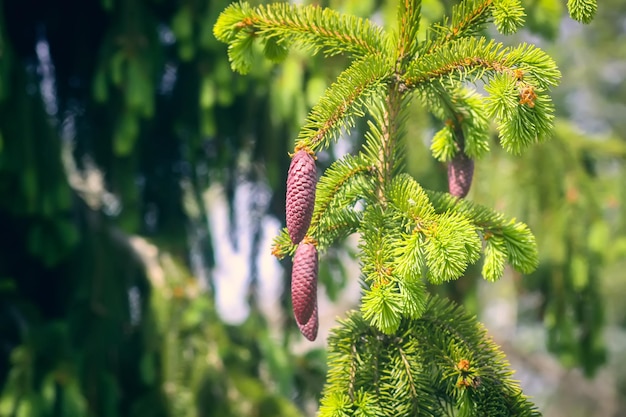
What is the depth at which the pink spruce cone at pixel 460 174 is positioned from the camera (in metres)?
1.41

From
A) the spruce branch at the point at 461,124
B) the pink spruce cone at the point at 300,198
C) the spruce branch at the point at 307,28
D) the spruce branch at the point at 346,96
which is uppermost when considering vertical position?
the spruce branch at the point at 307,28

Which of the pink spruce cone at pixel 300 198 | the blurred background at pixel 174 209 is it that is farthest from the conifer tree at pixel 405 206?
the blurred background at pixel 174 209

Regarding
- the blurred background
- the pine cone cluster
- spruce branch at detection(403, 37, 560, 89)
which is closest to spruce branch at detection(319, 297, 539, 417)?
the pine cone cluster

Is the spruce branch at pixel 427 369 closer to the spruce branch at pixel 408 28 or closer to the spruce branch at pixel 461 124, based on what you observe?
the spruce branch at pixel 461 124

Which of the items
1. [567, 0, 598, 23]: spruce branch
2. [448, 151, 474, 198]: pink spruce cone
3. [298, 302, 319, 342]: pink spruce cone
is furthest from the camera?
[448, 151, 474, 198]: pink spruce cone

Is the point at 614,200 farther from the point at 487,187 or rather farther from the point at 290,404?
the point at 290,404

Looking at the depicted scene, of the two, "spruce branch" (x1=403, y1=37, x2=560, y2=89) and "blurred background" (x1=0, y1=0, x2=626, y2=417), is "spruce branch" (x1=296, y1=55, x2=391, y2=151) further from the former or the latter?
"blurred background" (x1=0, y1=0, x2=626, y2=417)

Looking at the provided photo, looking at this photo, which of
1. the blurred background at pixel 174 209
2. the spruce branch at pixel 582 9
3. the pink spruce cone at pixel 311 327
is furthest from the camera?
the blurred background at pixel 174 209

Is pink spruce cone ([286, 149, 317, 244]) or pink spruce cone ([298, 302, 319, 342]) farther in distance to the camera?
pink spruce cone ([298, 302, 319, 342])

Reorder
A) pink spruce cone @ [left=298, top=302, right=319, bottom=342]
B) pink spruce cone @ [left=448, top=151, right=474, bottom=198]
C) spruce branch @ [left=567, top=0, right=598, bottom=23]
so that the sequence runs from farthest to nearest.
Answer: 1. pink spruce cone @ [left=448, top=151, right=474, bottom=198]
2. pink spruce cone @ [left=298, top=302, right=319, bottom=342]
3. spruce branch @ [left=567, top=0, right=598, bottom=23]

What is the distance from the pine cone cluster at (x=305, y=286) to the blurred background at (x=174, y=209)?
1409mm

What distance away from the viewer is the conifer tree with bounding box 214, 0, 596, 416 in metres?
1.14

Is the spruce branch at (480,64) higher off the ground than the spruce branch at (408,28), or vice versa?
the spruce branch at (408,28)

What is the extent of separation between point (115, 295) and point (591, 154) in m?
2.13
